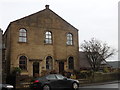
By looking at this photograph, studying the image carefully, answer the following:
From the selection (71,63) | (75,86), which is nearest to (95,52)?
(71,63)

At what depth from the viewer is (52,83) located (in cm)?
1700

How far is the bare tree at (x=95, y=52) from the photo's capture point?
34219 mm

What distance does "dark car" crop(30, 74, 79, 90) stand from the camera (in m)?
16.6

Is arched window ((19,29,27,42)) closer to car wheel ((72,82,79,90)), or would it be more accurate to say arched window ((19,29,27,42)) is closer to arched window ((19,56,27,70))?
arched window ((19,56,27,70))

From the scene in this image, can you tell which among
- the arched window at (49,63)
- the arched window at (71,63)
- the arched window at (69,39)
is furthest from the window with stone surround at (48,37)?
the arched window at (71,63)

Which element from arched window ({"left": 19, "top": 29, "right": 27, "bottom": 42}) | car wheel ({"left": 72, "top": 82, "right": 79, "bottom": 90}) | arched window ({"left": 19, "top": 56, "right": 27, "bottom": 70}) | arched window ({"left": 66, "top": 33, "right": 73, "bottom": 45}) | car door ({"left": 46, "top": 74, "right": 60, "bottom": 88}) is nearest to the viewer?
car door ({"left": 46, "top": 74, "right": 60, "bottom": 88})

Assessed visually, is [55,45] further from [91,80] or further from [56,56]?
[91,80]

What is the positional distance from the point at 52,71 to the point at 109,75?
933 cm

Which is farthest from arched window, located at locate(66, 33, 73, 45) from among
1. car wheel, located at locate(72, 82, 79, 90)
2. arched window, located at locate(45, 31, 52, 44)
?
car wheel, located at locate(72, 82, 79, 90)

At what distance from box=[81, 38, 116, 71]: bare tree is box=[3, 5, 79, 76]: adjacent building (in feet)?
13.6

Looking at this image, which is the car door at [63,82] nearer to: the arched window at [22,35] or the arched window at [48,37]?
the arched window at [22,35]

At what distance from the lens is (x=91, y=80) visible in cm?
2708

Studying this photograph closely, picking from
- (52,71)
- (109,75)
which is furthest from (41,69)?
(109,75)

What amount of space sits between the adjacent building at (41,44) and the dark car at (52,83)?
1024cm
